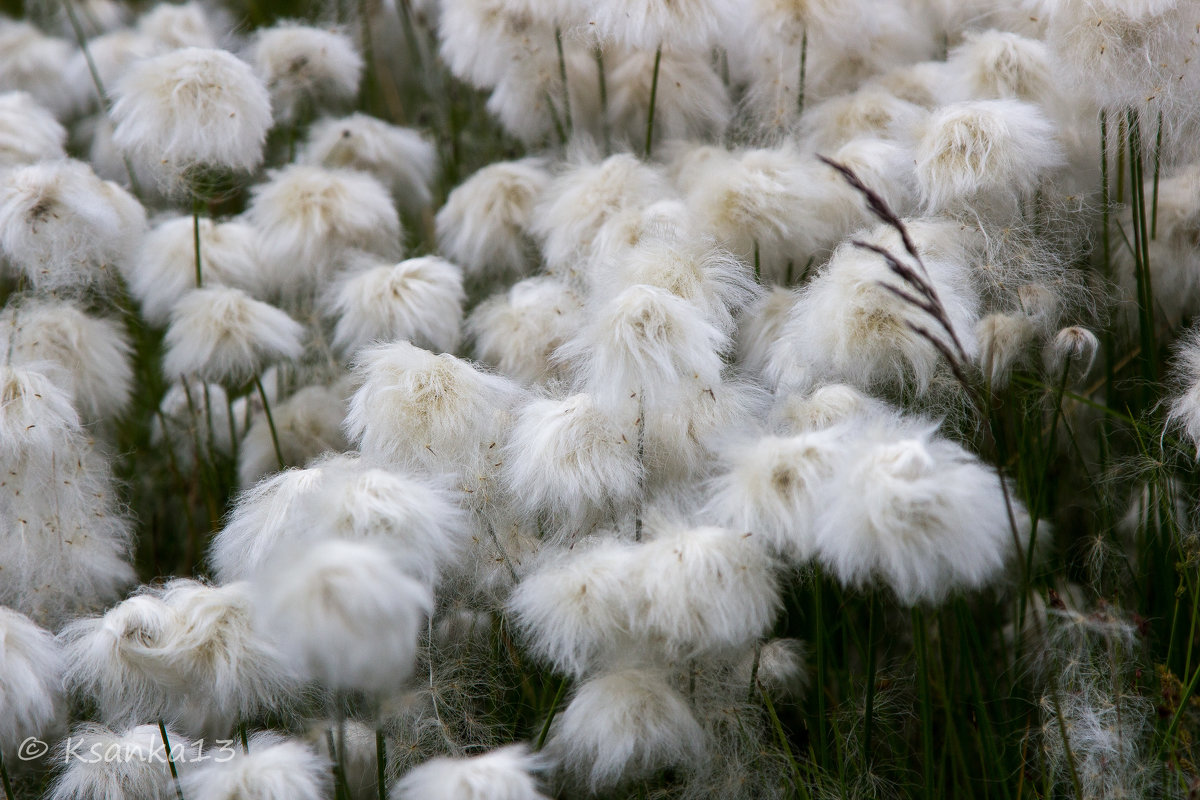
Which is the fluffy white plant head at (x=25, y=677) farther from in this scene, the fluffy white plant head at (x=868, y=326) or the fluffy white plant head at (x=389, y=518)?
the fluffy white plant head at (x=868, y=326)

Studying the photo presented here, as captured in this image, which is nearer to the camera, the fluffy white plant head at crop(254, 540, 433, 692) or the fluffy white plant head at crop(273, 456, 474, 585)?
the fluffy white plant head at crop(254, 540, 433, 692)

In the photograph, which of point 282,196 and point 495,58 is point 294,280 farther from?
point 495,58

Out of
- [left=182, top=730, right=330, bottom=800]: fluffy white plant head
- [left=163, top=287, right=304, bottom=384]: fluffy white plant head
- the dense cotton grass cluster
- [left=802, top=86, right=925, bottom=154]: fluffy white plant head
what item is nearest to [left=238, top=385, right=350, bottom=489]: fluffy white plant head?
the dense cotton grass cluster

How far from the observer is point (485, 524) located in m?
1.66

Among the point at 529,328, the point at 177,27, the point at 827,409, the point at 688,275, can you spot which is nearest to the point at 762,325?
the point at 688,275

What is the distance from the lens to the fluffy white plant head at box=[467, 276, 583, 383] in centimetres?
198

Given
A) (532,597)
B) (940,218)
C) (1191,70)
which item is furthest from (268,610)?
(1191,70)

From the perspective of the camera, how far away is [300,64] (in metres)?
2.80

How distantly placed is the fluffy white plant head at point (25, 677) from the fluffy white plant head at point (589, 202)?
1.21 meters

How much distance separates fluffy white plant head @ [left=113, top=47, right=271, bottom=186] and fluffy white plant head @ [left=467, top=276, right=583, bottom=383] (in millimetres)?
642

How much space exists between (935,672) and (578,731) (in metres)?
0.71

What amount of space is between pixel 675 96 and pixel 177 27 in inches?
74.3

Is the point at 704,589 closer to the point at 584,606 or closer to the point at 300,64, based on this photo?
the point at 584,606

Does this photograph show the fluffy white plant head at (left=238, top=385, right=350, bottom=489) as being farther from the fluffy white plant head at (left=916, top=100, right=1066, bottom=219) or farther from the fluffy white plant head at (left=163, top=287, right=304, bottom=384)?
the fluffy white plant head at (left=916, top=100, right=1066, bottom=219)
